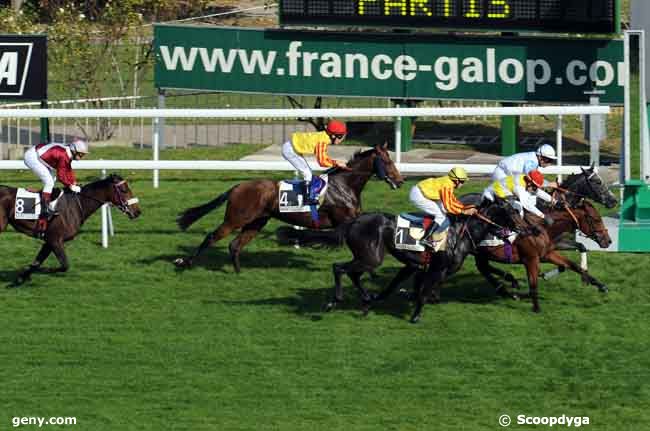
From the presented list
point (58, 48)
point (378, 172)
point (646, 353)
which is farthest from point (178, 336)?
point (58, 48)

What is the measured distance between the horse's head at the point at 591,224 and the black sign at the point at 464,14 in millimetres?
4143

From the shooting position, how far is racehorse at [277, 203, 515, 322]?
13.6 metres

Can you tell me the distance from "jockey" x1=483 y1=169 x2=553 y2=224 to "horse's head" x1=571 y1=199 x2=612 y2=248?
1.05 feet

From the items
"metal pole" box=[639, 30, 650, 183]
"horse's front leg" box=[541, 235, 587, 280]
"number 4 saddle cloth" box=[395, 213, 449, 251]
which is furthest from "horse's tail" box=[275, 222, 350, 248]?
"metal pole" box=[639, 30, 650, 183]

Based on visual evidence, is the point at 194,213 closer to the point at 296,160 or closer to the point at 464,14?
the point at 296,160

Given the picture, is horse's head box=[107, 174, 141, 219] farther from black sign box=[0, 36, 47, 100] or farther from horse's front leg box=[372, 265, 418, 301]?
black sign box=[0, 36, 47, 100]

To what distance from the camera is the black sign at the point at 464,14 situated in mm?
18266

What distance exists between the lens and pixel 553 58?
61.1 ft

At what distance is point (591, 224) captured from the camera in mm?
14641

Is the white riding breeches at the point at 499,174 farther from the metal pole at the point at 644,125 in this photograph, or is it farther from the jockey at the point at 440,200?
the metal pole at the point at 644,125

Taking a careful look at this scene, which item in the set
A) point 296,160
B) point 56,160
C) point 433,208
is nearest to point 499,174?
point 433,208

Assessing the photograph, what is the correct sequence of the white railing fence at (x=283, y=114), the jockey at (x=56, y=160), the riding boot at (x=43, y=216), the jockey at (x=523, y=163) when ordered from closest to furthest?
the jockey at (x=523, y=163), the riding boot at (x=43, y=216), the jockey at (x=56, y=160), the white railing fence at (x=283, y=114)

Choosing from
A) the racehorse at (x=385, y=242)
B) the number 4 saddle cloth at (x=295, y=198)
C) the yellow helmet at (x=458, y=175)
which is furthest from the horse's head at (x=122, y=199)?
the yellow helmet at (x=458, y=175)

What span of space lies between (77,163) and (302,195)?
2547mm
